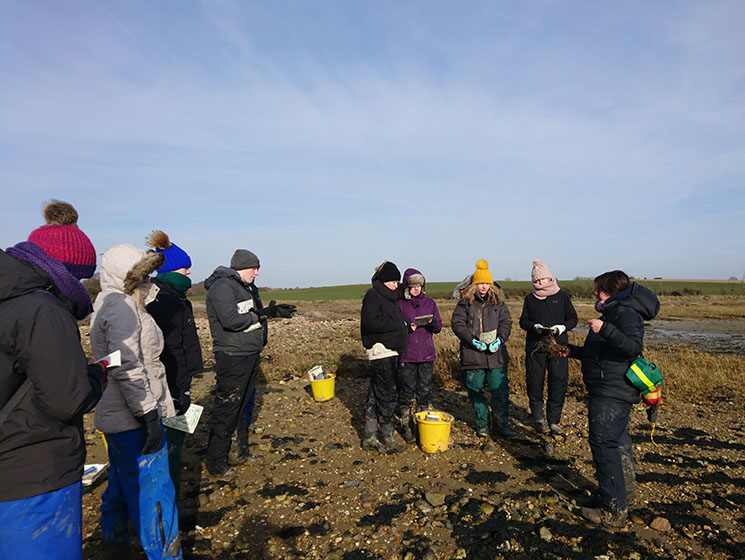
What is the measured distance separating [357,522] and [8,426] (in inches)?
125

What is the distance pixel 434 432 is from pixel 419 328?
143 centimetres

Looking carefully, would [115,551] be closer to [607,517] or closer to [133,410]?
[133,410]

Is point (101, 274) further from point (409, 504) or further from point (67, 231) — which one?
point (409, 504)

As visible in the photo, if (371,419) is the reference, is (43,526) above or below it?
above

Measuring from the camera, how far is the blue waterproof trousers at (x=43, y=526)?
2.05 meters

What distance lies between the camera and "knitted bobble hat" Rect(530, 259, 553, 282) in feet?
20.9

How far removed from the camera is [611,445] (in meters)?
3.96

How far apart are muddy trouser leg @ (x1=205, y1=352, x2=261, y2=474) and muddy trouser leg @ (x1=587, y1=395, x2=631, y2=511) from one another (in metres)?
3.79

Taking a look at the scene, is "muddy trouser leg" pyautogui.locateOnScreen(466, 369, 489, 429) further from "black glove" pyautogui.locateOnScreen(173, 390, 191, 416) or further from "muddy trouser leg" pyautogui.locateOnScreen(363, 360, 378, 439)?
"black glove" pyautogui.locateOnScreen(173, 390, 191, 416)

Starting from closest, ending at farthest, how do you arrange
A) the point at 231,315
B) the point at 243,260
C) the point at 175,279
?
1. the point at 175,279
2. the point at 231,315
3. the point at 243,260

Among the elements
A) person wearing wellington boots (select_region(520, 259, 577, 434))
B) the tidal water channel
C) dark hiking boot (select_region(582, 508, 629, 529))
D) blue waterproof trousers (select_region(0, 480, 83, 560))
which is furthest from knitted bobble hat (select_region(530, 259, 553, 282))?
the tidal water channel

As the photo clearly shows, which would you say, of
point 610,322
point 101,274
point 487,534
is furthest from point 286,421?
point 610,322

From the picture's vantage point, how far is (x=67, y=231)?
3.20 m

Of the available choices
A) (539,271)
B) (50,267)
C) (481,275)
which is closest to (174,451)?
(50,267)
